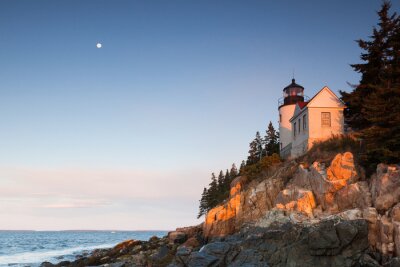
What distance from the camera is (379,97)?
2497 cm

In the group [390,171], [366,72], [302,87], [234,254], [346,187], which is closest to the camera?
[234,254]

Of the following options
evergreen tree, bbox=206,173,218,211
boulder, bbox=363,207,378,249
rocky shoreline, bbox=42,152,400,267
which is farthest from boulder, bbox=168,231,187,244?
evergreen tree, bbox=206,173,218,211

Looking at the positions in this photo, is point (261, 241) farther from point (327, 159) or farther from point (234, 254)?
point (327, 159)

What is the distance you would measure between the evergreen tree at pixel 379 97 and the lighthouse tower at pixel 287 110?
6358 millimetres

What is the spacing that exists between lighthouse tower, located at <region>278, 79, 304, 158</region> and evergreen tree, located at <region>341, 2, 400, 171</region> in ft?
20.9

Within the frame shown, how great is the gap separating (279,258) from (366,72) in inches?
730

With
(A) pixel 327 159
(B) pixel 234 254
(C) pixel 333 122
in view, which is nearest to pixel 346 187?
(A) pixel 327 159

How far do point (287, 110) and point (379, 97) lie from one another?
44.8 ft

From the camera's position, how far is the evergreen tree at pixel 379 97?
72.6 feet

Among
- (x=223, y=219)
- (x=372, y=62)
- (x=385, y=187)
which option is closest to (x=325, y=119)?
(x=372, y=62)

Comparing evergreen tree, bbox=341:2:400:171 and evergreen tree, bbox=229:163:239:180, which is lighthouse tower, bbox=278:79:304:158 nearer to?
evergreen tree, bbox=341:2:400:171

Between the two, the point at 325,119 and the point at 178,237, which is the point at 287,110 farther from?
the point at 178,237

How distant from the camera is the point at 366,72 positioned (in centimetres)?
3039

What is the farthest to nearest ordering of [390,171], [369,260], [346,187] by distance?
[346,187]
[390,171]
[369,260]
